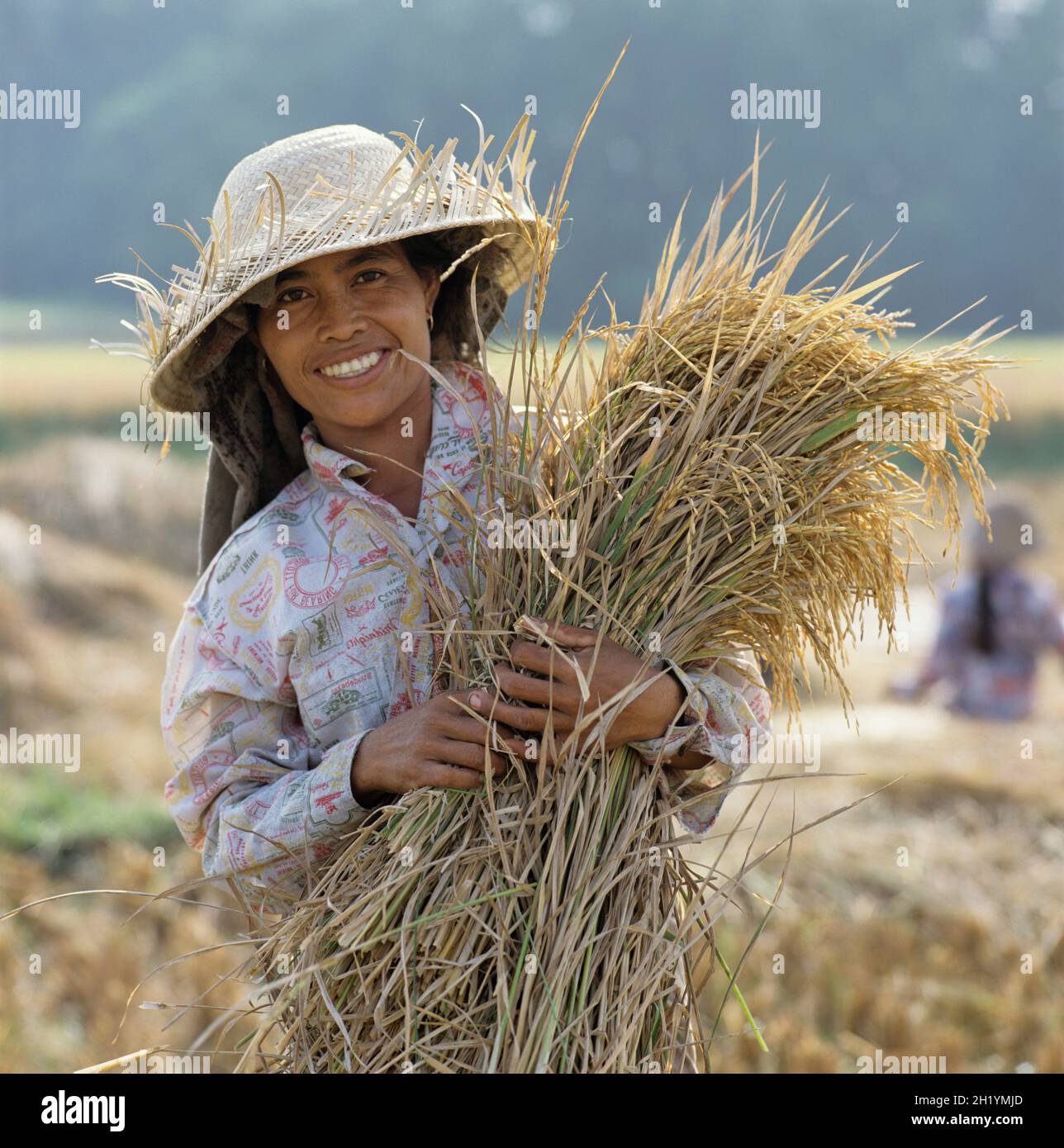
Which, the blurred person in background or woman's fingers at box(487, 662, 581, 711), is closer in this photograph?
woman's fingers at box(487, 662, 581, 711)

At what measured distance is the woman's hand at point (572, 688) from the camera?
1432mm

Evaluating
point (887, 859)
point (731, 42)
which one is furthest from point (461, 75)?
point (887, 859)

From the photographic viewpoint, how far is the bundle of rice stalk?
4.68 ft

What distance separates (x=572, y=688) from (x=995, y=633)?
3.86 metres

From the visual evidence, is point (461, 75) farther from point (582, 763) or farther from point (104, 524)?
point (582, 763)

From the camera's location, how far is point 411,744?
1453 mm

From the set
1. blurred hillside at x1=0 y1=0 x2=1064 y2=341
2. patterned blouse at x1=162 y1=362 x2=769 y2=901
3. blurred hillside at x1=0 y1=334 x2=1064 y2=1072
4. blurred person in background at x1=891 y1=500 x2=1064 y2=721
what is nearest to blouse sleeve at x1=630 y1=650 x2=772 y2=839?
patterned blouse at x1=162 y1=362 x2=769 y2=901

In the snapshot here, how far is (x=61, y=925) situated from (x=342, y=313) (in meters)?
3.13

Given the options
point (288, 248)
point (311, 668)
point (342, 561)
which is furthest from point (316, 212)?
point (311, 668)

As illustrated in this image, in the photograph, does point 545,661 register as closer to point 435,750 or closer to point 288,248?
point 435,750

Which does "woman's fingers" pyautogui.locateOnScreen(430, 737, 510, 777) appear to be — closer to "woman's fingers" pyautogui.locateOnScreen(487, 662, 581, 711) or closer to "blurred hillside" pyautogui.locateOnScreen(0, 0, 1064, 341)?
"woman's fingers" pyautogui.locateOnScreen(487, 662, 581, 711)

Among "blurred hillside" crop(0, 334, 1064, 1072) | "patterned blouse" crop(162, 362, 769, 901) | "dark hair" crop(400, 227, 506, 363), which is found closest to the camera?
"patterned blouse" crop(162, 362, 769, 901)

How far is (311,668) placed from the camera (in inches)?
62.3

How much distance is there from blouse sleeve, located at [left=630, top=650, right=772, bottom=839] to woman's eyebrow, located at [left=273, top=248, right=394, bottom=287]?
65 centimetres
